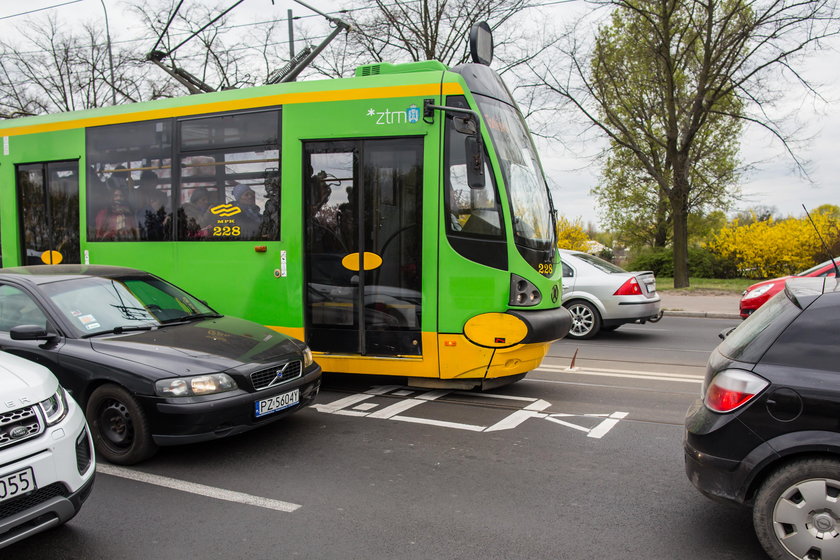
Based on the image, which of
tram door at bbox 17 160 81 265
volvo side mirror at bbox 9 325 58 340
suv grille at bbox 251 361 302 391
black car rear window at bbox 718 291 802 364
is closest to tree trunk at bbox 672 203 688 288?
tram door at bbox 17 160 81 265

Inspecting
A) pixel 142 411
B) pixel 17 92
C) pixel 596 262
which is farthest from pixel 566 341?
pixel 17 92

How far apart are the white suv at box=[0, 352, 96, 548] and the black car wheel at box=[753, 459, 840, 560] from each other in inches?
137

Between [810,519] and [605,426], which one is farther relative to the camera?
[605,426]

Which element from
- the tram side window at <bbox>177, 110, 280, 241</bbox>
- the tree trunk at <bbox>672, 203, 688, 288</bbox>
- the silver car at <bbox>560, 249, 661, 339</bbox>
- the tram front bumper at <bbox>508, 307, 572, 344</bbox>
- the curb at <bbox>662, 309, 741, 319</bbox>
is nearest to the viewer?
the tram front bumper at <bbox>508, 307, 572, 344</bbox>

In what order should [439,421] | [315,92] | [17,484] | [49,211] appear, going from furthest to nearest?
[49,211] → [315,92] → [439,421] → [17,484]

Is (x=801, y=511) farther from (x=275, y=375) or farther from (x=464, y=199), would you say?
(x=464, y=199)

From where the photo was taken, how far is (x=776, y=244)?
25.0 m

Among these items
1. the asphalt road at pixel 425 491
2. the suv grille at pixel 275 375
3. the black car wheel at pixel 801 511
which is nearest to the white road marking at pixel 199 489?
the asphalt road at pixel 425 491

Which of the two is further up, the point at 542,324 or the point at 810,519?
the point at 542,324

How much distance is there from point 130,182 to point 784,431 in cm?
748

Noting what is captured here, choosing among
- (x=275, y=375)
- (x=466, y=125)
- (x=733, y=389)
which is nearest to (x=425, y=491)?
(x=275, y=375)

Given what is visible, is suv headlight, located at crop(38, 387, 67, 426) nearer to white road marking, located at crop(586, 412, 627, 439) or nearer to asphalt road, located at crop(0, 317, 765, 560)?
asphalt road, located at crop(0, 317, 765, 560)

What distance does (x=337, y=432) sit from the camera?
18.0 feet

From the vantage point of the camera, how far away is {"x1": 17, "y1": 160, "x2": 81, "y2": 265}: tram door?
27.6ft
